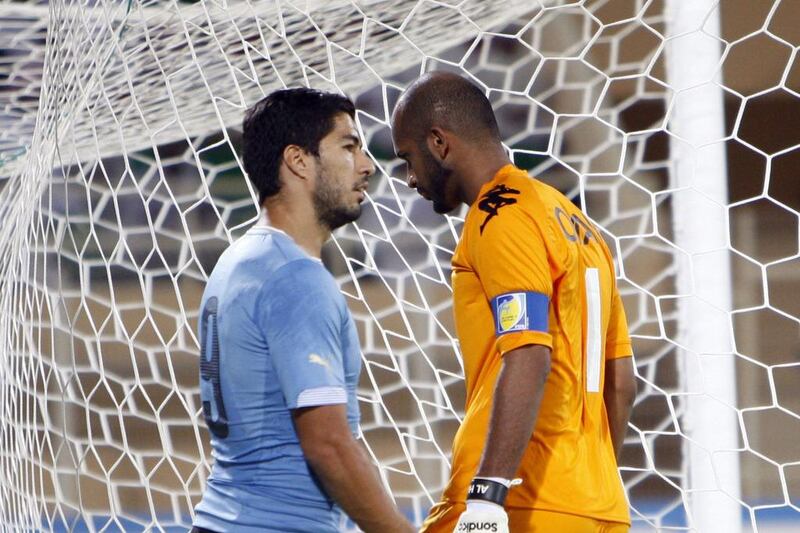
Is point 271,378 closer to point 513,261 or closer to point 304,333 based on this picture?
point 304,333

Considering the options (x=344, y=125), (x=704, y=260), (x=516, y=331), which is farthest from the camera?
(x=704, y=260)

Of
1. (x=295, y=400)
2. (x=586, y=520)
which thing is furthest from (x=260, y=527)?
(x=586, y=520)

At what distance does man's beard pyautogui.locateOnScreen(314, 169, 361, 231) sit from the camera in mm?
1695

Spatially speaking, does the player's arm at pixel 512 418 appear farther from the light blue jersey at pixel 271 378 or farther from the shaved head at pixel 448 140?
the shaved head at pixel 448 140

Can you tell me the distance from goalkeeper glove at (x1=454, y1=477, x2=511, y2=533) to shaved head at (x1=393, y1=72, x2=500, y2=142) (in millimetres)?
559

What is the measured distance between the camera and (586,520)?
5.55 feet

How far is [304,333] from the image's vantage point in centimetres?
153

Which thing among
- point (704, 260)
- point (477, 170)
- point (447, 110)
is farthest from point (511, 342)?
point (704, 260)

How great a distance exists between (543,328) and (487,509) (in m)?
0.27

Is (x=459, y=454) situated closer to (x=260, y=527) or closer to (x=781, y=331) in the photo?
(x=260, y=527)

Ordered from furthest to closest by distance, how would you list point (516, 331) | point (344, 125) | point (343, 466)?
point (344, 125) < point (516, 331) < point (343, 466)

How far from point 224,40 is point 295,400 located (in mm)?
1777

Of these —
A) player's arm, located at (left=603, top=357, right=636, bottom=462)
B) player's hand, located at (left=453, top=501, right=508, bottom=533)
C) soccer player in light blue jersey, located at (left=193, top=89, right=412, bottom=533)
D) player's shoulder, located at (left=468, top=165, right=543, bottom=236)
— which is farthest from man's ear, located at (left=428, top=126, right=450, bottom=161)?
player's hand, located at (left=453, top=501, right=508, bottom=533)

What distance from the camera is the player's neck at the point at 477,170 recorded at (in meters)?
1.80
